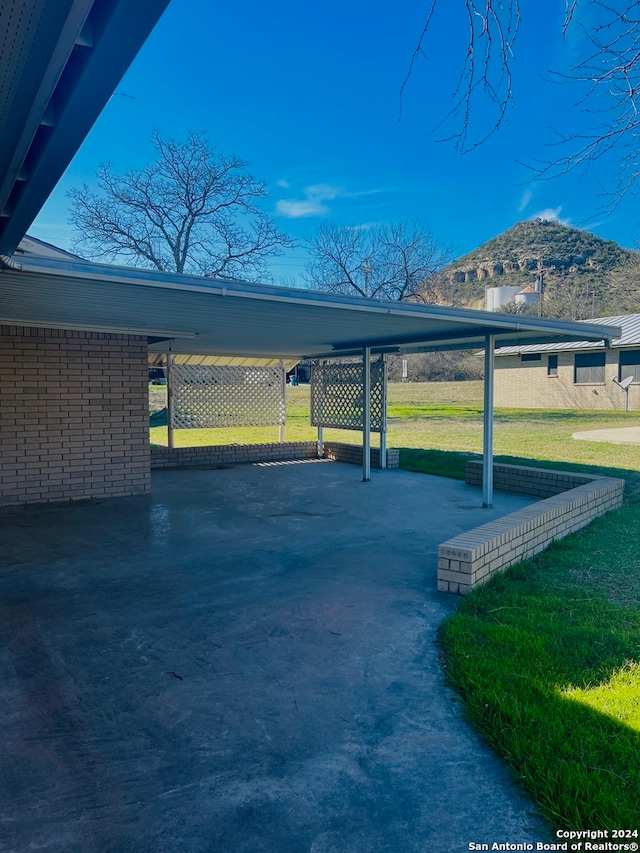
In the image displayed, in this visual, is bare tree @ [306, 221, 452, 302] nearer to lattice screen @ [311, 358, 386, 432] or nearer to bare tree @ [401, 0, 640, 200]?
lattice screen @ [311, 358, 386, 432]

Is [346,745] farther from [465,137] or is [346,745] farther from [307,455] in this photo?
[307,455]

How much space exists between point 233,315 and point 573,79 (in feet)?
11.9

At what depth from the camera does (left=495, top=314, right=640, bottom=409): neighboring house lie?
73.8 feet

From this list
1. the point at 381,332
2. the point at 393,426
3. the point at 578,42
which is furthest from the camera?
the point at 393,426

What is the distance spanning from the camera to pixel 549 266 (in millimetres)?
43812

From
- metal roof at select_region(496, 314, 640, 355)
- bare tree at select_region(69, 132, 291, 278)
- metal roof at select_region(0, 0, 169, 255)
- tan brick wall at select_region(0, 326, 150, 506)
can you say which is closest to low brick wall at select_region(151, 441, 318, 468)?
tan brick wall at select_region(0, 326, 150, 506)

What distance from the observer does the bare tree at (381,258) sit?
88.4ft

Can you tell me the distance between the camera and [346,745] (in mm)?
2463

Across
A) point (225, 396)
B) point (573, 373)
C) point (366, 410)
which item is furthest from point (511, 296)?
point (366, 410)

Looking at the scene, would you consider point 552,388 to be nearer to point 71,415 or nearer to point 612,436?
point 612,436

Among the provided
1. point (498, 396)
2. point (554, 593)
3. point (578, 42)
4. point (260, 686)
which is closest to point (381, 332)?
point (554, 593)

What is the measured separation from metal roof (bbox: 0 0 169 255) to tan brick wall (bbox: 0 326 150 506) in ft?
18.1

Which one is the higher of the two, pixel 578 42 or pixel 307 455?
pixel 578 42

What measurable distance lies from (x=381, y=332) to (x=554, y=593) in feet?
14.6
